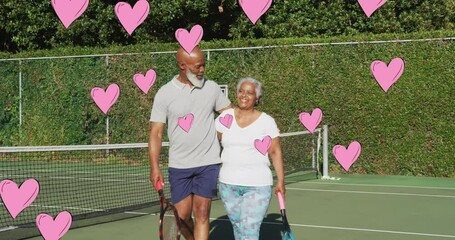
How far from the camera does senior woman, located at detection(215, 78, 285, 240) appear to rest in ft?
18.9

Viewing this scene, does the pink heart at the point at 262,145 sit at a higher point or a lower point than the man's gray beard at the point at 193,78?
lower

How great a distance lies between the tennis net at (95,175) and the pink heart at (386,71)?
1.43 m

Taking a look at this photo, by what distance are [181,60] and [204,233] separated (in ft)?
4.12

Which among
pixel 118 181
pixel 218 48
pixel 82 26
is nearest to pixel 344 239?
pixel 118 181

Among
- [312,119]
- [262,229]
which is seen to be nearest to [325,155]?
[312,119]

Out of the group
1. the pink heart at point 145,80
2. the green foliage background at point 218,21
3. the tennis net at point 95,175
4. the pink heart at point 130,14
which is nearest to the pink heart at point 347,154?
the tennis net at point 95,175

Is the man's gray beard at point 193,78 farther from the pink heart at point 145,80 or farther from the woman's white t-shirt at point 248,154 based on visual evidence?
the pink heart at point 145,80

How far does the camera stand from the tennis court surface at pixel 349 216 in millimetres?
8492

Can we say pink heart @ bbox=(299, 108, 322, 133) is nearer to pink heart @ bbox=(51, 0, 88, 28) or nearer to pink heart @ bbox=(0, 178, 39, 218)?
pink heart @ bbox=(51, 0, 88, 28)

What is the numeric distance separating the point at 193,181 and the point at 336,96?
9720mm

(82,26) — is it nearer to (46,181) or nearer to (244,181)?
(46,181)

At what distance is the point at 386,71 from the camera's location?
607 inches

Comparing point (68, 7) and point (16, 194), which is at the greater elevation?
point (68, 7)

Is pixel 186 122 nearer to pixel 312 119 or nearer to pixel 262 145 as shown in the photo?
pixel 262 145
